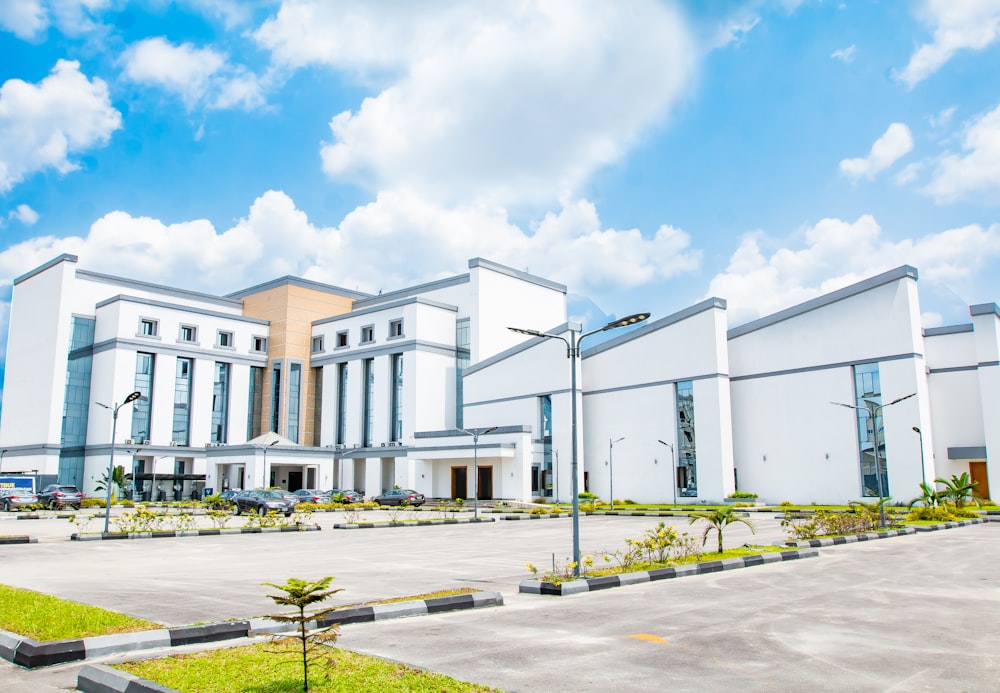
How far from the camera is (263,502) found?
134 feet

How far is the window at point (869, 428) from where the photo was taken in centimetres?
4219

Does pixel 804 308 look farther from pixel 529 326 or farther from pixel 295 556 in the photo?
pixel 295 556

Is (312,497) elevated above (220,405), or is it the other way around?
(220,405)

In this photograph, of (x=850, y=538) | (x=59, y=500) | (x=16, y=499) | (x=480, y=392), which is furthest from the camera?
(x=480, y=392)

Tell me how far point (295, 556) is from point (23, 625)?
1083cm

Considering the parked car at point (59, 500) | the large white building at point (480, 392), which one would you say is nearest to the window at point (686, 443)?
the large white building at point (480, 392)

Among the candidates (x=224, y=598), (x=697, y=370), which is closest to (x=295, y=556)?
(x=224, y=598)

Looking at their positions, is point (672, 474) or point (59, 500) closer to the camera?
point (59, 500)

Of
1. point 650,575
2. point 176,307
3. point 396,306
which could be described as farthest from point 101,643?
point 176,307

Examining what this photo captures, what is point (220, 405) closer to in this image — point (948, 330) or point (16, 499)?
point (16, 499)

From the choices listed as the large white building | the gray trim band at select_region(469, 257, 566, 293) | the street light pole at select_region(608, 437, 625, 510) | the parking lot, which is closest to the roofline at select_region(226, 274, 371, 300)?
the large white building

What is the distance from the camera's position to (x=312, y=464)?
62.6 meters

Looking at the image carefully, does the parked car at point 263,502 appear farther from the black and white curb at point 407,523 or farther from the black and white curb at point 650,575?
the black and white curb at point 650,575

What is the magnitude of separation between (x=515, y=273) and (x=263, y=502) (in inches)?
1346
